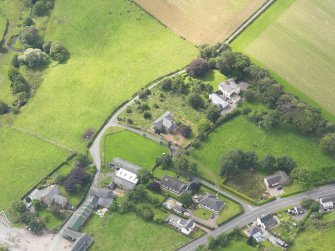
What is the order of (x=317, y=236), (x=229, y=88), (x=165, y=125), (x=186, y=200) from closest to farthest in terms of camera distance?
1. (x=317, y=236)
2. (x=186, y=200)
3. (x=165, y=125)
4. (x=229, y=88)

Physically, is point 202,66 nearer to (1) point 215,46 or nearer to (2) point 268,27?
(1) point 215,46

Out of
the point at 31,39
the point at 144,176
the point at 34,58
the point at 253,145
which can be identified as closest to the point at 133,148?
the point at 144,176

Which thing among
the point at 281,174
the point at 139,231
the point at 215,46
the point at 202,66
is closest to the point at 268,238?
the point at 281,174

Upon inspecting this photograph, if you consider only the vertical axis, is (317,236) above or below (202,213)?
above

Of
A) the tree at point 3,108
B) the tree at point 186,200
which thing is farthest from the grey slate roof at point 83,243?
the tree at point 3,108

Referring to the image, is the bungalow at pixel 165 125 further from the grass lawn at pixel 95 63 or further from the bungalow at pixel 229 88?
the bungalow at pixel 229 88

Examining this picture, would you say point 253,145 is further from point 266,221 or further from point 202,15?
point 202,15

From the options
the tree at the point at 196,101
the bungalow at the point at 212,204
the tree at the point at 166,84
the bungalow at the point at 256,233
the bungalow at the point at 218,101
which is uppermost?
the bungalow at the point at 218,101
